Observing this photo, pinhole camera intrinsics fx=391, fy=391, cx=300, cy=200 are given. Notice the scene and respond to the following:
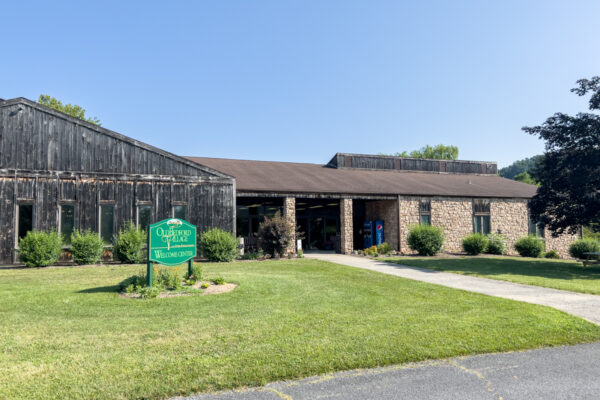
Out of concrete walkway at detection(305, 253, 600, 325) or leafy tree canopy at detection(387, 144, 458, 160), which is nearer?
concrete walkway at detection(305, 253, 600, 325)

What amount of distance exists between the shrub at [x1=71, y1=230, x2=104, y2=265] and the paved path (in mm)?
13356

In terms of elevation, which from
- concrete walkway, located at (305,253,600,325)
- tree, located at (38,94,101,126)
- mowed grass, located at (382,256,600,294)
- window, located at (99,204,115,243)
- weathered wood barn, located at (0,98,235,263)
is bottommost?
mowed grass, located at (382,256,600,294)

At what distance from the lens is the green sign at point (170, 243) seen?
903cm

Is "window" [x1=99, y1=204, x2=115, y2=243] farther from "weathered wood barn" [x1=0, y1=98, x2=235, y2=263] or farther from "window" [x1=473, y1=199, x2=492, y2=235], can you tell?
"window" [x1=473, y1=199, x2=492, y2=235]

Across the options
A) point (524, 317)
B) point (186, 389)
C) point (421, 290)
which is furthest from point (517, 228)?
point (186, 389)

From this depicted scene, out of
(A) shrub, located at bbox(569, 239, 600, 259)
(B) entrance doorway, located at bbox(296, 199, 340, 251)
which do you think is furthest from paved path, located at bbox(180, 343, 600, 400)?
(B) entrance doorway, located at bbox(296, 199, 340, 251)

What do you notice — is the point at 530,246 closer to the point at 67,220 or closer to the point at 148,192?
the point at 148,192

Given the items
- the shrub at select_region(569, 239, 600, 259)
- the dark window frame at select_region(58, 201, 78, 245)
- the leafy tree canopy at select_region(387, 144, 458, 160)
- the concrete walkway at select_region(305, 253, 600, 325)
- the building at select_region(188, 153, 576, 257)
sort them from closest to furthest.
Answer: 1. the concrete walkway at select_region(305, 253, 600, 325)
2. the dark window frame at select_region(58, 201, 78, 245)
3. the shrub at select_region(569, 239, 600, 259)
4. the building at select_region(188, 153, 576, 257)
5. the leafy tree canopy at select_region(387, 144, 458, 160)

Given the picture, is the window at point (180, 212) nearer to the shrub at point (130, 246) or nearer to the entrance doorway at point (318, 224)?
the shrub at point (130, 246)

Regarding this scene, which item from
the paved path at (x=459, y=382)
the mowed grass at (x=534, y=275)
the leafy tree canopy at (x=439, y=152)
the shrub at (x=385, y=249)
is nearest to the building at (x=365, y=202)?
the shrub at (x=385, y=249)

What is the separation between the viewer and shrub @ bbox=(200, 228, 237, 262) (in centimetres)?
1636

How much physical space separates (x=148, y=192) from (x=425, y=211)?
1526 centimetres

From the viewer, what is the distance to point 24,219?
1545 centimetres

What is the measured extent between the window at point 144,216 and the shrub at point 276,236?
4.83 m
